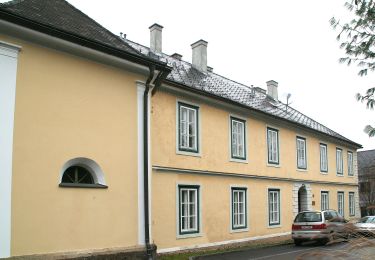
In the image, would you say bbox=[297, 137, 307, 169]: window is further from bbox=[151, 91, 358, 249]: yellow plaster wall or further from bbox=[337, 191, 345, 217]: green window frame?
bbox=[337, 191, 345, 217]: green window frame

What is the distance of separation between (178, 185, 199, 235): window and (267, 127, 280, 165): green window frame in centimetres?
606

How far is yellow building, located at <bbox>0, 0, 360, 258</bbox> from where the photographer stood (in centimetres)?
980

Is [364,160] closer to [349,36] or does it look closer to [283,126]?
[283,126]

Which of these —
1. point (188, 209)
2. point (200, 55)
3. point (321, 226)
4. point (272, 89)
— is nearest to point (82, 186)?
point (188, 209)

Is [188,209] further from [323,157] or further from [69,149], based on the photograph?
[323,157]

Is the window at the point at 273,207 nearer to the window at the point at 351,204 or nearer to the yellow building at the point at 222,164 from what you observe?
the yellow building at the point at 222,164

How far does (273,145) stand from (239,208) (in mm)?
4448

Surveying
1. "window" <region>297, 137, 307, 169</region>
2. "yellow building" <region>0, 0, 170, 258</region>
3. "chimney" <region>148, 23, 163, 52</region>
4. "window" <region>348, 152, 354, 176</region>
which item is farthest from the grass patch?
"window" <region>348, 152, 354, 176</region>

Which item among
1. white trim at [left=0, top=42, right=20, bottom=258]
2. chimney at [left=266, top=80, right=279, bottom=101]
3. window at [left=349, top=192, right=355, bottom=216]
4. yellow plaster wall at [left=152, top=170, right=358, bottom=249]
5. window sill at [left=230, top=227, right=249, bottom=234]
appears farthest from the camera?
window at [left=349, top=192, right=355, bottom=216]

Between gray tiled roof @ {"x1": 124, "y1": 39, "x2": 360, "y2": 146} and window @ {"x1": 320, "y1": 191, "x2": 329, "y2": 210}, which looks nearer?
gray tiled roof @ {"x1": 124, "y1": 39, "x2": 360, "y2": 146}

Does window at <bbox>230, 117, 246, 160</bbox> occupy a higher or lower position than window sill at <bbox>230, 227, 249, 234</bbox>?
higher

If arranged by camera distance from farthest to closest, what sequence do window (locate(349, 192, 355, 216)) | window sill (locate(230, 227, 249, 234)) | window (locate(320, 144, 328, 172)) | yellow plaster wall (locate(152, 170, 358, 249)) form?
window (locate(349, 192, 355, 216)) < window (locate(320, 144, 328, 172)) < window sill (locate(230, 227, 249, 234)) < yellow plaster wall (locate(152, 170, 358, 249))

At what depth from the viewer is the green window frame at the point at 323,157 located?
2645 centimetres

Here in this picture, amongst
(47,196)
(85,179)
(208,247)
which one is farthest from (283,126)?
(47,196)
